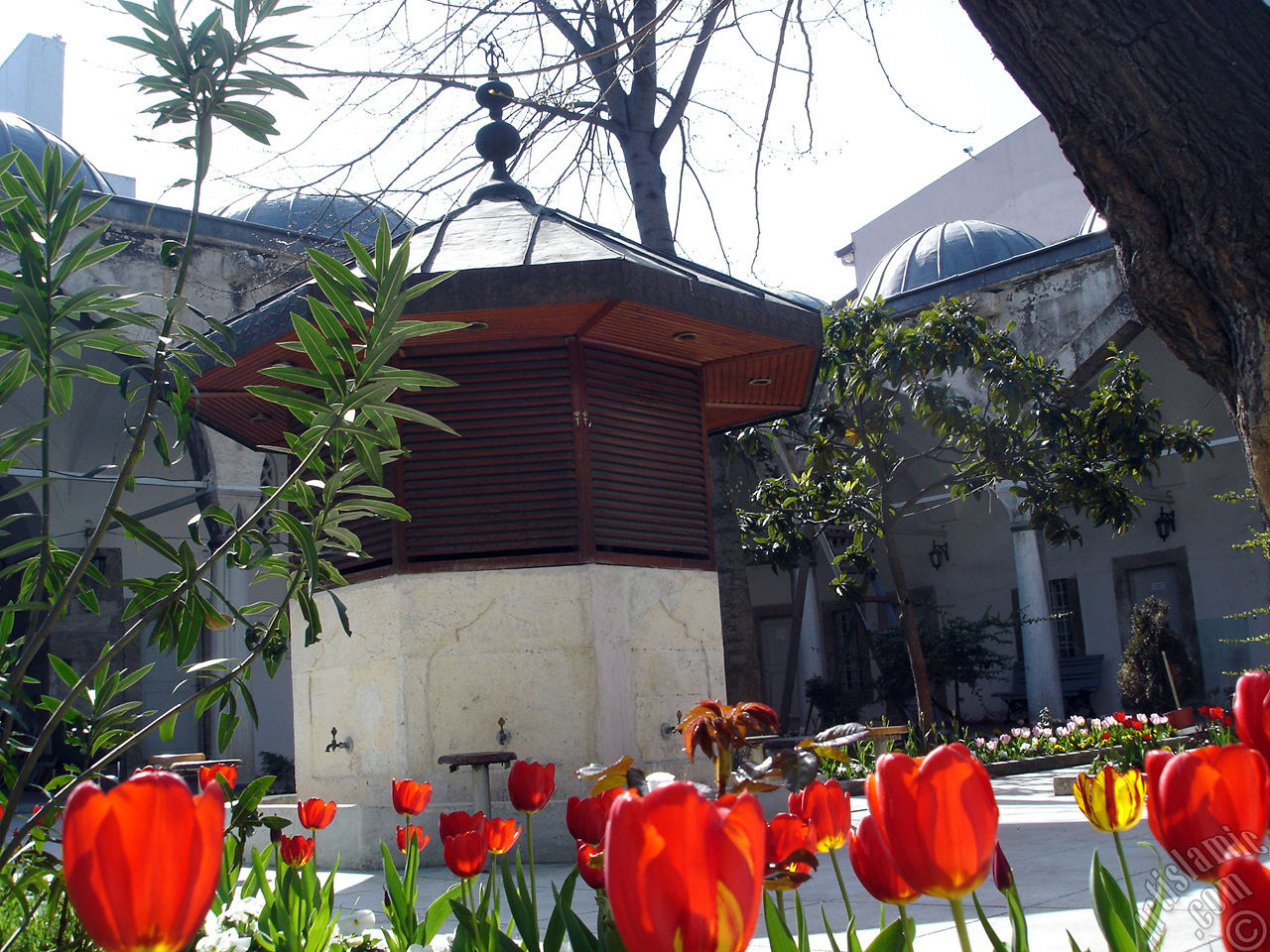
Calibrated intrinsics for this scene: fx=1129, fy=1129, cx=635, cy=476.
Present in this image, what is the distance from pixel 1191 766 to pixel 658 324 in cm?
438

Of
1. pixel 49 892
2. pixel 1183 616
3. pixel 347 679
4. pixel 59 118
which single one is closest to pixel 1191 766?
pixel 49 892

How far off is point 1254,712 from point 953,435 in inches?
357

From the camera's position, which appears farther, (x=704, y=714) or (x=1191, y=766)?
(x=704, y=714)

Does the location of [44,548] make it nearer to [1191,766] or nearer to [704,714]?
[704,714]

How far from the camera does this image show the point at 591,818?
160 centimetres

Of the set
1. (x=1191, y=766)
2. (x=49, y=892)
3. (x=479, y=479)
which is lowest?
(x=49, y=892)

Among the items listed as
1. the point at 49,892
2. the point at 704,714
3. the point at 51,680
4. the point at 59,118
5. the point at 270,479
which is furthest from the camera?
the point at 59,118

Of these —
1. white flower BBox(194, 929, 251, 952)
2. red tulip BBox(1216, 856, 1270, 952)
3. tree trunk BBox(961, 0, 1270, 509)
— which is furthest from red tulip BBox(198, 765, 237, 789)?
tree trunk BBox(961, 0, 1270, 509)

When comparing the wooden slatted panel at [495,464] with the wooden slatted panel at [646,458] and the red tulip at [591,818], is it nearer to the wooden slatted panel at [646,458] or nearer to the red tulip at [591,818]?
the wooden slatted panel at [646,458]

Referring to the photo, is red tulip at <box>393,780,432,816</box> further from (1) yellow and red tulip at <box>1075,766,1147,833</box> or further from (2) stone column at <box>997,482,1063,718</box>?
(2) stone column at <box>997,482,1063,718</box>

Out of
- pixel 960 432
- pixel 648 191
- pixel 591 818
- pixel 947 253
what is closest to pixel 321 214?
pixel 648 191

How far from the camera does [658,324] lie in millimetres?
5195

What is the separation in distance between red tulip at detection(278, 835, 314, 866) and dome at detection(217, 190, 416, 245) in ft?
23.4

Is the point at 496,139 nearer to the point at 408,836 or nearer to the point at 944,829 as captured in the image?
the point at 408,836
